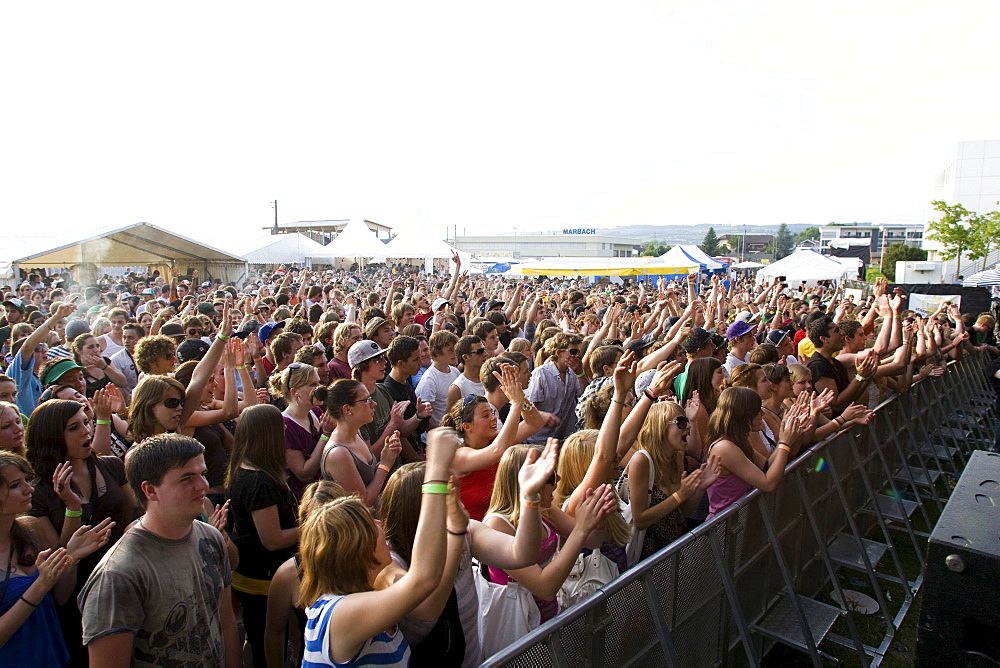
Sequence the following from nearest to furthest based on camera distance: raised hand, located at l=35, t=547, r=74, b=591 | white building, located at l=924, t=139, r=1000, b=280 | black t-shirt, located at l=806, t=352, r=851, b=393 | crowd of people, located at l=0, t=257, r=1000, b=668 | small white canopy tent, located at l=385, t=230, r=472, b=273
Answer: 1. crowd of people, located at l=0, t=257, r=1000, b=668
2. raised hand, located at l=35, t=547, r=74, b=591
3. black t-shirt, located at l=806, t=352, r=851, b=393
4. small white canopy tent, located at l=385, t=230, r=472, b=273
5. white building, located at l=924, t=139, r=1000, b=280

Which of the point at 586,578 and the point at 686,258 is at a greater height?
the point at 686,258

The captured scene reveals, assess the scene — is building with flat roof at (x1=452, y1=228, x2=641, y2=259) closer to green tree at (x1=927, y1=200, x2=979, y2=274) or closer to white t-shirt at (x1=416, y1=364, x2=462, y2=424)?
green tree at (x1=927, y1=200, x2=979, y2=274)

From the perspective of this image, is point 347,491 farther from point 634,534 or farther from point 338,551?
point 634,534

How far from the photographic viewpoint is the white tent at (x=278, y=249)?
85.5 ft

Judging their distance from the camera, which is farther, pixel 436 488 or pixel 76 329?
pixel 76 329

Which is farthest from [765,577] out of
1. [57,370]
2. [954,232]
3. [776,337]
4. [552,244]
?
[552,244]

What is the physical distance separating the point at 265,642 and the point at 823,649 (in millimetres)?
3941

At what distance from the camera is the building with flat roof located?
→ 111688mm

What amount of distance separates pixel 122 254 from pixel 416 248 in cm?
1262

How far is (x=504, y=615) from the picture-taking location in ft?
8.34

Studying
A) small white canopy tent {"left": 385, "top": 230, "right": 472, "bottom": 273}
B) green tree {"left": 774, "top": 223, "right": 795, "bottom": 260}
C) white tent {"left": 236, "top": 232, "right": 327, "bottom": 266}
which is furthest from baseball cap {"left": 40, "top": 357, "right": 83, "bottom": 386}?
green tree {"left": 774, "top": 223, "right": 795, "bottom": 260}

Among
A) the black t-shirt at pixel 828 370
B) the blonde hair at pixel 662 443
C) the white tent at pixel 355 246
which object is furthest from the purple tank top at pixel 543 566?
the white tent at pixel 355 246

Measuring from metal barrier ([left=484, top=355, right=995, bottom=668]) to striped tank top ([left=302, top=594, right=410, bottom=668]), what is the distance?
1.08ft

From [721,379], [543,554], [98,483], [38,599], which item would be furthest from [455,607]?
[721,379]
